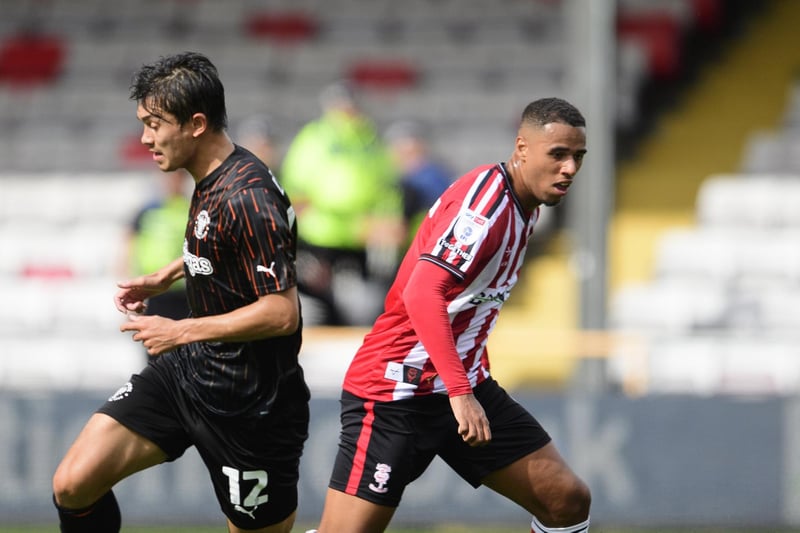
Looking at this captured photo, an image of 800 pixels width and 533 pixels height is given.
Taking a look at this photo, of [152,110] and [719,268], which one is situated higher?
[152,110]

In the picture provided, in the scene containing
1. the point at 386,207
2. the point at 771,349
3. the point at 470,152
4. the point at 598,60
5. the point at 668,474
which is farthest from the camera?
the point at 470,152

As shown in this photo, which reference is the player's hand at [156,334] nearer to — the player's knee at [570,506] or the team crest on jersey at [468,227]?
the team crest on jersey at [468,227]

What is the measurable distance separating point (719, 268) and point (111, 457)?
295 inches

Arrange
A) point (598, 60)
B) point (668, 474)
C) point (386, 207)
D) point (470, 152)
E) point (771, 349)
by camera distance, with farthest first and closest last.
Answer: point (470, 152)
point (386, 207)
point (598, 60)
point (771, 349)
point (668, 474)

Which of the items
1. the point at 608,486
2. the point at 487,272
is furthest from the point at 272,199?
the point at 608,486

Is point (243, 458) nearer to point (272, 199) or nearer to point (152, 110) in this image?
point (272, 199)

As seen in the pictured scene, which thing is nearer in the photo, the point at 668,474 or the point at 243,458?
the point at 243,458

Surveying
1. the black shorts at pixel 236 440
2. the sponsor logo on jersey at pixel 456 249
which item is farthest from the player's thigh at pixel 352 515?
the sponsor logo on jersey at pixel 456 249

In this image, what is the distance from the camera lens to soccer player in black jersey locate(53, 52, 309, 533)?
15.9ft

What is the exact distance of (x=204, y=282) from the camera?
5027mm

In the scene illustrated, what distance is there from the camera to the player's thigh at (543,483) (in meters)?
5.20

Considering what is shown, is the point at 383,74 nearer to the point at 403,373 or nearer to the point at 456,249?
the point at 403,373

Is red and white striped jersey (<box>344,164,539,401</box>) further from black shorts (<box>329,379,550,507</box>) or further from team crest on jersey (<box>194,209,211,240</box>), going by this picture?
team crest on jersey (<box>194,209,211,240</box>)

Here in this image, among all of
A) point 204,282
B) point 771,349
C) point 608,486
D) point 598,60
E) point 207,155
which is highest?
point 598,60
